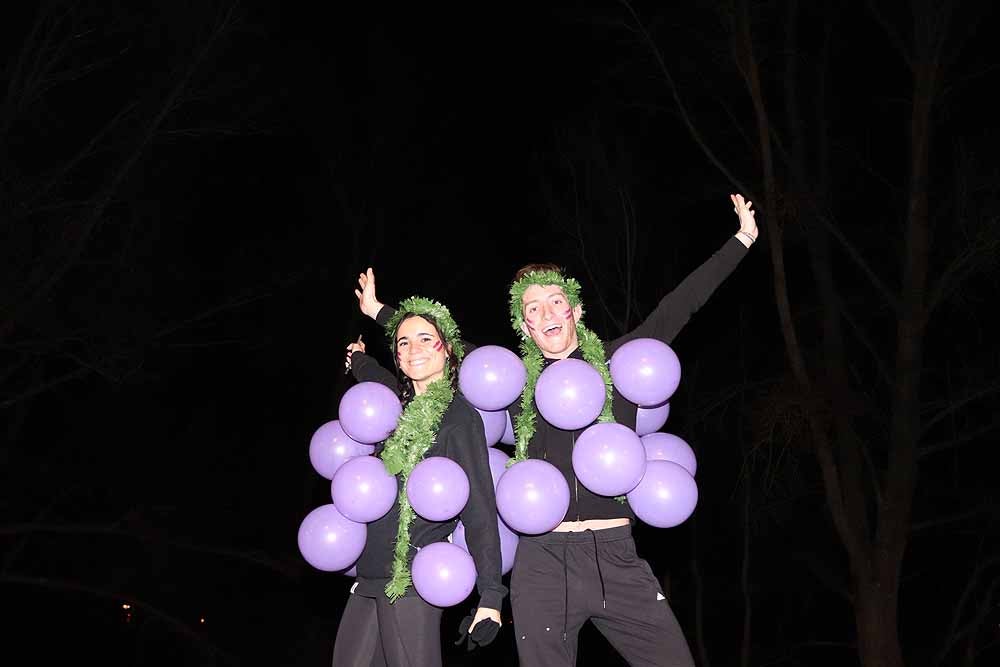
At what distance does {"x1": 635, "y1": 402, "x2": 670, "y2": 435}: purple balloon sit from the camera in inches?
133

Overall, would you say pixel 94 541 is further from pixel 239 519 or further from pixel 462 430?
pixel 462 430

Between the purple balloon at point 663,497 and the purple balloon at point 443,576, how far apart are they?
2.03 ft

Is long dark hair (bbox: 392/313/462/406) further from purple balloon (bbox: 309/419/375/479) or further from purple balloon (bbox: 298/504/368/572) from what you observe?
purple balloon (bbox: 298/504/368/572)

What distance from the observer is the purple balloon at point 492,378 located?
3.01 m

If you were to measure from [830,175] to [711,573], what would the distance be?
11.2m

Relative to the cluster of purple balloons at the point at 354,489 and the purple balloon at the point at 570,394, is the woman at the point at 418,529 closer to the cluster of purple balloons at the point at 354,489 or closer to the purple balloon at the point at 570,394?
the cluster of purple balloons at the point at 354,489

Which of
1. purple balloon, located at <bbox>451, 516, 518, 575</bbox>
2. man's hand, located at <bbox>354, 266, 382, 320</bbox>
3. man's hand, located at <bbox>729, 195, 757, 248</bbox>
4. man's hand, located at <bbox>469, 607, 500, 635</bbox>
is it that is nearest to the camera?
man's hand, located at <bbox>469, 607, 500, 635</bbox>

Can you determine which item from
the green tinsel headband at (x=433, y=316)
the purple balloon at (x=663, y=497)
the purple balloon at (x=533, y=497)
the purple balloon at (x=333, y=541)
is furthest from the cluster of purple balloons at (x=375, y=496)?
the purple balloon at (x=663, y=497)

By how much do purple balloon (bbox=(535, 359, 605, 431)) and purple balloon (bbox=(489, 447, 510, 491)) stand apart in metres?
0.38

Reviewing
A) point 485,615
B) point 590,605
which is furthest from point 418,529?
point 590,605

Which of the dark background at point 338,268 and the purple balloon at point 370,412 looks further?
the dark background at point 338,268

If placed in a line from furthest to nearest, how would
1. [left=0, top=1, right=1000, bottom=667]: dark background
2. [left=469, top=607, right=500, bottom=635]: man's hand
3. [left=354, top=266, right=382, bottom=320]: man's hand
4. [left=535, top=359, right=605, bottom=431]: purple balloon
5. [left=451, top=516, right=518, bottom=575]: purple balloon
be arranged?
[left=0, top=1, right=1000, bottom=667]: dark background → [left=354, top=266, right=382, bottom=320]: man's hand → [left=451, top=516, right=518, bottom=575]: purple balloon → [left=535, top=359, right=605, bottom=431]: purple balloon → [left=469, top=607, right=500, bottom=635]: man's hand

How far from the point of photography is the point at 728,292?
11.8 meters

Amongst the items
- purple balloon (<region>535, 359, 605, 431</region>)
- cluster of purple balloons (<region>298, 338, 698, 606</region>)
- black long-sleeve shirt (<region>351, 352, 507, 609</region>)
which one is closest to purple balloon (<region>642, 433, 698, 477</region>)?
cluster of purple balloons (<region>298, 338, 698, 606</region>)
